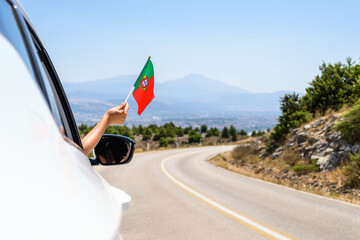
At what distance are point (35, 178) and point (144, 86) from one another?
2.31m

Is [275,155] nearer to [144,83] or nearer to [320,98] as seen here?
[320,98]

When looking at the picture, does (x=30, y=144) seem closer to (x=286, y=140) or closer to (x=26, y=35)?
(x=26, y=35)

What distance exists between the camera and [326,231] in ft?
22.8

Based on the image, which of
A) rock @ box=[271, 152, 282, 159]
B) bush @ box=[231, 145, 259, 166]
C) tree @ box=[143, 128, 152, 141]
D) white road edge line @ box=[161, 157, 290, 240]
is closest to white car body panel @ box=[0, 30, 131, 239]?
white road edge line @ box=[161, 157, 290, 240]

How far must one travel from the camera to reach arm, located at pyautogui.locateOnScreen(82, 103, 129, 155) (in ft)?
7.52

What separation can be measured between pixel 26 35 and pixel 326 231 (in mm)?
6901

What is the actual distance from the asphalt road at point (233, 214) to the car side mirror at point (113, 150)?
4370 millimetres

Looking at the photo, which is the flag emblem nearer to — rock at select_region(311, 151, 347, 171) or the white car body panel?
the white car body panel

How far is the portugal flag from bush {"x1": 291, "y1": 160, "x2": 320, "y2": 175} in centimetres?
1297

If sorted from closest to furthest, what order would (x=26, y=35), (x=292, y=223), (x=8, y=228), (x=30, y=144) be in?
(x=8, y=228), (x=30, y=144), (x=26, y=35), (x=292, y=223)

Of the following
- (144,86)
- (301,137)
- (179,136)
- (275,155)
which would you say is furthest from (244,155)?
(179,136)

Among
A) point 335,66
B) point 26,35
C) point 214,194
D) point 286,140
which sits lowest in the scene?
point 214,194

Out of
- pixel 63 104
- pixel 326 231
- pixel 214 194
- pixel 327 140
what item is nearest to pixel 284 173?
pixel 327 140

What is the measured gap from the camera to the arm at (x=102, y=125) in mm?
2291
